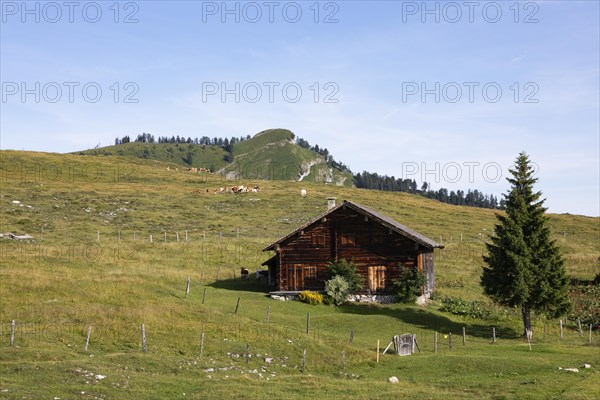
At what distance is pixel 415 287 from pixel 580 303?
53.1 ft

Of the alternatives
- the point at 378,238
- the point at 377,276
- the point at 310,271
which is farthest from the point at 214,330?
the point at 378,238

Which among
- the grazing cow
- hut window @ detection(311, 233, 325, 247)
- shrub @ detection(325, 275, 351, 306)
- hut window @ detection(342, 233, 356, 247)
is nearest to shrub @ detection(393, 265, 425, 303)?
shrub @ detection(325, 275, 351, 306)

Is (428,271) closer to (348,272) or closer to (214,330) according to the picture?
(348,272)

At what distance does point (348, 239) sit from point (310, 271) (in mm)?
4139

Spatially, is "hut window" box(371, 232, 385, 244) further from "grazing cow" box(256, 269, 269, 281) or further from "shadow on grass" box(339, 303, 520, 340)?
"grazing cow" box(256, 269, 269, 281)

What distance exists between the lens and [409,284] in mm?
52156

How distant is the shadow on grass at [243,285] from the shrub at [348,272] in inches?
233

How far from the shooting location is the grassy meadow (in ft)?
86.8

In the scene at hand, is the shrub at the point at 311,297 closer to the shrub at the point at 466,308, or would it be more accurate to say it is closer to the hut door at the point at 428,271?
the hut door at the point at 428,271

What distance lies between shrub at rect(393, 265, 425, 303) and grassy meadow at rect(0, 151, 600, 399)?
1.23m

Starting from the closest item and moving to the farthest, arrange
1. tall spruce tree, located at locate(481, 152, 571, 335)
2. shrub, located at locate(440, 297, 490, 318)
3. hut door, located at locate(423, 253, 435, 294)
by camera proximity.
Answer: tall spruce tree, located at locate(481, 152, 571, 335) < shrub, located at locate(440, 297, 490, 318) < hut door, located at locate(423, 253, 435, 294)

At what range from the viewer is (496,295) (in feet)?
152

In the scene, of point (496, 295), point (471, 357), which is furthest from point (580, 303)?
point (471, 357)

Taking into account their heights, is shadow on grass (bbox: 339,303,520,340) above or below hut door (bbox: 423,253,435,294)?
below
